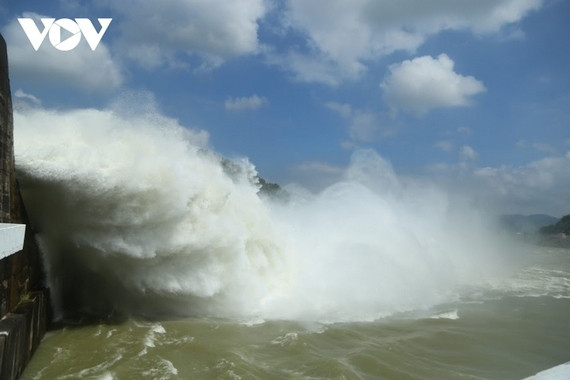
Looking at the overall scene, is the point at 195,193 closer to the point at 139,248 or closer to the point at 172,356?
the point at 139,248

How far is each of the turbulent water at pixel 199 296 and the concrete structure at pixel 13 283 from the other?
1.60 feet

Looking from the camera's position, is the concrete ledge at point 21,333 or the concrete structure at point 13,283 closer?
the concrete ledge at point 21,333

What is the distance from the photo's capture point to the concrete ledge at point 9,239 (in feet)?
15.4

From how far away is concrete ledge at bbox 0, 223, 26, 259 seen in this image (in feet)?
15.4

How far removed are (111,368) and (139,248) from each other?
3.09 meters

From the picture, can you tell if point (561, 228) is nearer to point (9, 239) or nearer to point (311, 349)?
point (311, 349)

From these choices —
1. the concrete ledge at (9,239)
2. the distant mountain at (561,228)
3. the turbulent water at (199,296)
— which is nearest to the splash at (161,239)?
the turbulent water at (199,296)

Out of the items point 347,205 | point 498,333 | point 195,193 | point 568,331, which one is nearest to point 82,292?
point 195,193

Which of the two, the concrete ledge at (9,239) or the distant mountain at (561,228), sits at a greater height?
the concrete ledge at (9,239)

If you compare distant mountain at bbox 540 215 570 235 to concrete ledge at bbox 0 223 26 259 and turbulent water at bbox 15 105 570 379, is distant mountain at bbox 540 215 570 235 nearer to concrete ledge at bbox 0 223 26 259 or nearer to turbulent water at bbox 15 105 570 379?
turbulent water at bbox 15 105 570 379

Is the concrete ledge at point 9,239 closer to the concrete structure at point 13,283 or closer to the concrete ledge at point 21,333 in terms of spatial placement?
the concrete structure at point 13,283

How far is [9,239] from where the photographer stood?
4.90 meters

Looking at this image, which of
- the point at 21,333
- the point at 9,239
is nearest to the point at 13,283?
the point at 21,333

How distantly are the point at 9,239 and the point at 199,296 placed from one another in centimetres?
677
